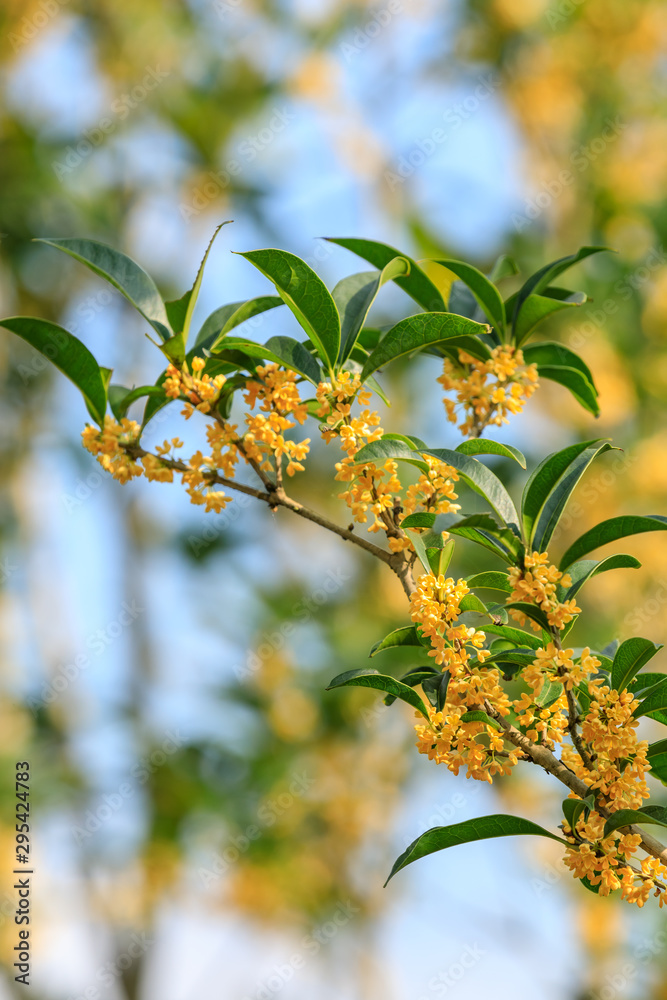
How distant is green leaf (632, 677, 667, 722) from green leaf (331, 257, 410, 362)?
1.72 ft

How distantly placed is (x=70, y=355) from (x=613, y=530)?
2.30 ft

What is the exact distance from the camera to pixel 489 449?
903 millimetres

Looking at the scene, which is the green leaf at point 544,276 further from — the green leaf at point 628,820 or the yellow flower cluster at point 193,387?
the green leaf at point 628,820

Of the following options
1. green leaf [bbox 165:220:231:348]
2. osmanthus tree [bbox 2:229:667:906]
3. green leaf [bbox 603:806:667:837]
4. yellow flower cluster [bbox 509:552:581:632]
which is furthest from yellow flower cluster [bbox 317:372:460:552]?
green leaf [bbox 603:806:667:837]

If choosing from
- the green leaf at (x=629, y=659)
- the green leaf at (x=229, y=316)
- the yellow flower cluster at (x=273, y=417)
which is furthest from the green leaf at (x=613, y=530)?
the green leaf at (x=229, y=316)

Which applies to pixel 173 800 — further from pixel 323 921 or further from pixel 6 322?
pixel 6 322

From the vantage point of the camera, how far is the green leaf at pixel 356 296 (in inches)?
39.3

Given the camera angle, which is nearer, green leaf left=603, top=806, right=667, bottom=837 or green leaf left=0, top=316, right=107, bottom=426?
green leaf left=603, top=806, right=667, bottom=837

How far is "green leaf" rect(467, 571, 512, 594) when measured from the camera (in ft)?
3.08

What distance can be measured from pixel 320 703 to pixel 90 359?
155 inches

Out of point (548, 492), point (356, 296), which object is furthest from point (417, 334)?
point (548, 492)

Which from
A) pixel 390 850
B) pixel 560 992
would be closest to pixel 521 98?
pixel 390 850

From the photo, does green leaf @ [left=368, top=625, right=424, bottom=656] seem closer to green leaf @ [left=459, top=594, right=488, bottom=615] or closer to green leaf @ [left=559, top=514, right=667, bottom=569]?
green leaf @ [left=459, top=594, right=488, bottom=615]

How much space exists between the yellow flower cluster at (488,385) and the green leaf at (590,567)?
0.84 ft
